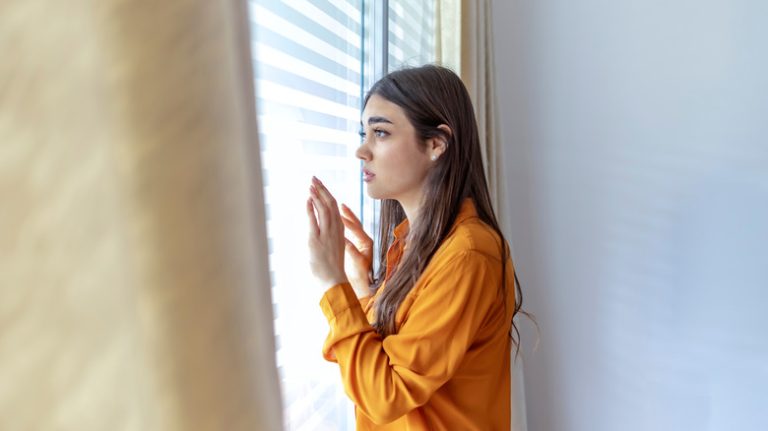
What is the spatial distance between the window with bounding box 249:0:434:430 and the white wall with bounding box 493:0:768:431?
75cm

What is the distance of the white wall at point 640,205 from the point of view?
1613mm

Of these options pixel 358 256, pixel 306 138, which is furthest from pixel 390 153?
pixel 358 256

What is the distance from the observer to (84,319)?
0.19m

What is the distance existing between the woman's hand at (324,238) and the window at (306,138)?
0.24 feet

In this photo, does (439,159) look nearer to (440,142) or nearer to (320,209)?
(440,142)

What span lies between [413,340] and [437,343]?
0.03 meters

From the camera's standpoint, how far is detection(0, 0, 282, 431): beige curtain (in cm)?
18

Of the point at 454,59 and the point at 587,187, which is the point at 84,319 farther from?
the point at 587,187

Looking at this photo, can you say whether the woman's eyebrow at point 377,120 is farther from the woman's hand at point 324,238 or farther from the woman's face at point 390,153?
the woman's hand at point 324,238

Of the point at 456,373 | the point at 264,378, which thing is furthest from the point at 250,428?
the point at 456,373

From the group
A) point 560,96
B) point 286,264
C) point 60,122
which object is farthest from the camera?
point 560,96

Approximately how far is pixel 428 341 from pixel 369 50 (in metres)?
0.76

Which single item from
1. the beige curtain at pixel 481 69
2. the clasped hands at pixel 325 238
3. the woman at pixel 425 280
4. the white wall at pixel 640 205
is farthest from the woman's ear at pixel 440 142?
the white wall at pixel 640 205

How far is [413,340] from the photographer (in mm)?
789
